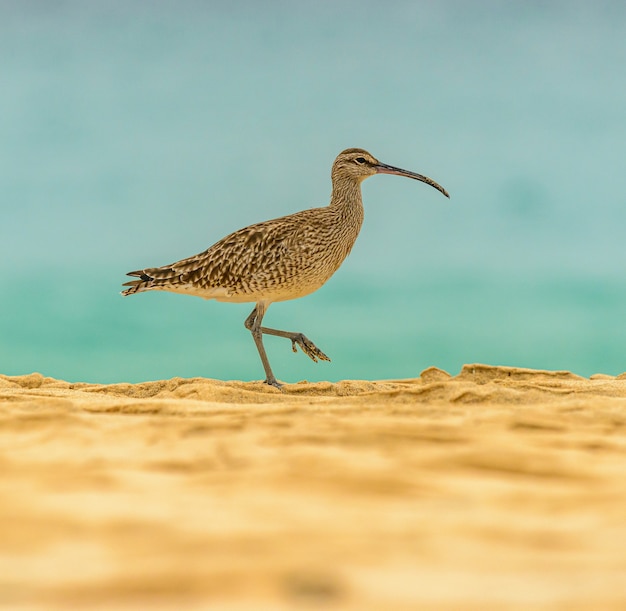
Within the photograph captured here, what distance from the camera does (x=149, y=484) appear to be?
115 inches

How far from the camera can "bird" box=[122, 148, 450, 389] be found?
8.29 meters

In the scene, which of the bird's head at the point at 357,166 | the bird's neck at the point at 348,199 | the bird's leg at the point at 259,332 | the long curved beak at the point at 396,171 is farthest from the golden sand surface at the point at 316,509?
the long curved beak at the point at 396,171

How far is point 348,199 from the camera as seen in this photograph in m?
9.29

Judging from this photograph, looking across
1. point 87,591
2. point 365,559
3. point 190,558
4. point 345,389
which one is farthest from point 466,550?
point 345,389

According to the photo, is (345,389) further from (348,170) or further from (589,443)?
(589,443)

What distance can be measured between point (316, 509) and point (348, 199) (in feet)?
22.8

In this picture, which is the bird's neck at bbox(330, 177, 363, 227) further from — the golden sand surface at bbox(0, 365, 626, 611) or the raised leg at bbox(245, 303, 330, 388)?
the golden sand surface at bbox(0, 365, 626, 611)

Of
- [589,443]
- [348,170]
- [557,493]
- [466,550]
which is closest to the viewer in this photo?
[466,550]

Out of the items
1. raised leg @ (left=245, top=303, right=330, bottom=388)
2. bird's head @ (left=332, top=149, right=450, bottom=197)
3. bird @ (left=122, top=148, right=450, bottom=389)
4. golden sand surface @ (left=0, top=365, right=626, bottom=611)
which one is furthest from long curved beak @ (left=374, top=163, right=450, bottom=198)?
golden sand surface @ (left=0, top=365, right=626, bottom=611)

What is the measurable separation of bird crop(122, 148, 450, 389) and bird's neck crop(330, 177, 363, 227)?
0.04 feet

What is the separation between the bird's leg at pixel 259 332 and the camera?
8328 mm

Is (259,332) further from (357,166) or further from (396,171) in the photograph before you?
(396,171)

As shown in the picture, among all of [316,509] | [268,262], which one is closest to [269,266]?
[268,262]

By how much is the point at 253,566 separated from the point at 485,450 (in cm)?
153
